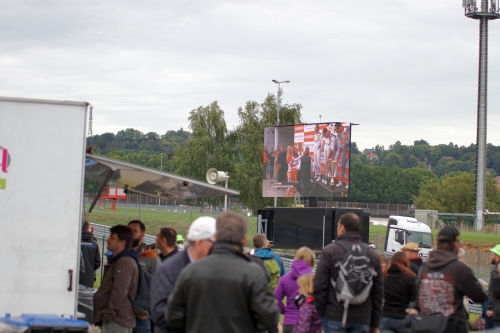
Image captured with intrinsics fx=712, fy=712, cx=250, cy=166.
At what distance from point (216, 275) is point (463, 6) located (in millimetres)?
64006

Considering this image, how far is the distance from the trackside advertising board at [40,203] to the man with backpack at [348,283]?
219 cm

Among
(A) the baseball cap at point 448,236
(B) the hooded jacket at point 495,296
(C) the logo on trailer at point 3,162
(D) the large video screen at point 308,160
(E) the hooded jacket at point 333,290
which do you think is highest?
(D) the large video screen at point 308,160

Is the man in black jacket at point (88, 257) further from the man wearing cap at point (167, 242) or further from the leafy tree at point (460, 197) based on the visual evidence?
the leafy tree at point (460, 197)

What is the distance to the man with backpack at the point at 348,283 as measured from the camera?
625 centimetres

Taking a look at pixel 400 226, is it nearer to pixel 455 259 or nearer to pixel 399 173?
pixel 455 259

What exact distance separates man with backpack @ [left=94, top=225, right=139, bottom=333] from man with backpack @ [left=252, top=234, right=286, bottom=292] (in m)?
2.93

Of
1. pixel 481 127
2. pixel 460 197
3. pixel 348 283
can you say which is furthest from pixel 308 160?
pixel 460 197

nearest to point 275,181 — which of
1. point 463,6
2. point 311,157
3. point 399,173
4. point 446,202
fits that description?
point 311,157

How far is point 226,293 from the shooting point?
4289 millimetres

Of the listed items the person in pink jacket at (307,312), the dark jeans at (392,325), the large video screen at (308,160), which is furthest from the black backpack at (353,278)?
the large video screen at (308,160)

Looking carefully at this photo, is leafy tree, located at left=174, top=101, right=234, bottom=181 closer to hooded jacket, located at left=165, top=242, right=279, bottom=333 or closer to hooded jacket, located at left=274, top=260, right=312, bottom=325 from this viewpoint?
hooded jacket, located at left=274, top=260, right=312, bottom=325

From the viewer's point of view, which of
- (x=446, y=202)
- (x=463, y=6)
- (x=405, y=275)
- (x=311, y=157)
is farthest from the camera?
(x=446, y=202)

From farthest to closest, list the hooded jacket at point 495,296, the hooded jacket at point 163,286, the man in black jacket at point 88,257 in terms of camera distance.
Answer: the man in black jacket at point 88,257
the hooded jacket at point 495,296
the hooded jacket at point 163,286

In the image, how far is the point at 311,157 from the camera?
3862 centimetres
